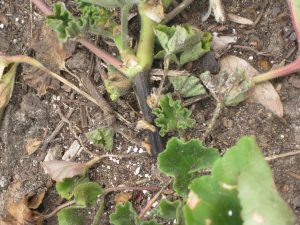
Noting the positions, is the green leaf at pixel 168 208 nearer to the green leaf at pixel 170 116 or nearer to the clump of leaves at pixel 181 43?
the green leaf at pixel 170 116

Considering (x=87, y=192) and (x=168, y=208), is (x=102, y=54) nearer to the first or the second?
(x=87, y=192)

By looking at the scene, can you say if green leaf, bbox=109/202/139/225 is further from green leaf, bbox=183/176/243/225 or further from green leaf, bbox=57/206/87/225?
green leaf, bbox=183/176/243/225

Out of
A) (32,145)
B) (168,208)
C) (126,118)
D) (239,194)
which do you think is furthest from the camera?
(32,145)

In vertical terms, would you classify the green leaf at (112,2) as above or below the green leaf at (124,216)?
above

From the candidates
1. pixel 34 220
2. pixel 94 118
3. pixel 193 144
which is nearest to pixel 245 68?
pixel 193 144

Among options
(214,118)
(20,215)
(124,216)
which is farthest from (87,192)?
(214,118)

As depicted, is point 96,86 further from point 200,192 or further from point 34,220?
point 200,192

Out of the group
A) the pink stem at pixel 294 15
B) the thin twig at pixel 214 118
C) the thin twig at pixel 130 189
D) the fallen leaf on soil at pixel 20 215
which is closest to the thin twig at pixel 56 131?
the fallen leaf on soil at pixel 20 215
